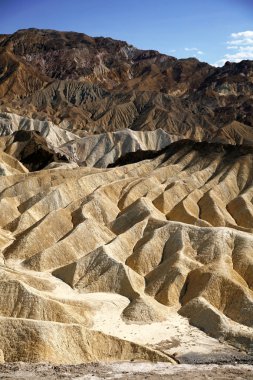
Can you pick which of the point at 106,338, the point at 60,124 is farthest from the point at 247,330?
the point at 60,124

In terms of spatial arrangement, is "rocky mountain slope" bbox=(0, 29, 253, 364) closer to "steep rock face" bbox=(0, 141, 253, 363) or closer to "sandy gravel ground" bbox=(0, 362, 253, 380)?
"steep rock face" bbox=(0, 141, 253, 363)

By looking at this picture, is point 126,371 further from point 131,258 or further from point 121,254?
point 121,254

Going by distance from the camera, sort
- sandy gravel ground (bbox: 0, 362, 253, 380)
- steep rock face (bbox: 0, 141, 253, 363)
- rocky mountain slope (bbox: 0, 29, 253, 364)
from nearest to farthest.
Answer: sandy gravel ground (bbox: 0, 362, 253, 380) < steep rock face (bbox: 0, 141, 253, 363) < rocky mountain slope (bbox: 0, 29, 253, 364)

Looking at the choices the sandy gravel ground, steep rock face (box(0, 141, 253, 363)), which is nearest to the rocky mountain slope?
steep rock face (box(0, 141, 253, 363))

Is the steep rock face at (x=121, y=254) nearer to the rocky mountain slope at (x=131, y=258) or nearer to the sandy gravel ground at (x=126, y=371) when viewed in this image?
the rocky mountain slope at (x=131, y=258)

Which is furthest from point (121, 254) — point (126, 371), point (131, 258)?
point (126, 371)

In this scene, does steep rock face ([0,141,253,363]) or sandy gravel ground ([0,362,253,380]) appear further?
steep rock face ([0,141,253,363])

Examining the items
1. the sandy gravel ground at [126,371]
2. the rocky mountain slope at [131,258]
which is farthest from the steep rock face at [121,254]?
the sandy gravel ground at [126,371]

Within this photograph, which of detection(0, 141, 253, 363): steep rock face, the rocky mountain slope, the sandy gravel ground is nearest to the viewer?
the sandy gravel ground
